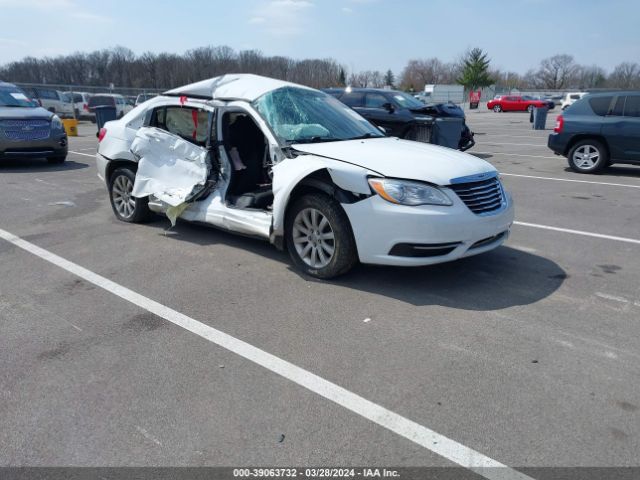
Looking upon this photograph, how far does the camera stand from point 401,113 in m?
12.7

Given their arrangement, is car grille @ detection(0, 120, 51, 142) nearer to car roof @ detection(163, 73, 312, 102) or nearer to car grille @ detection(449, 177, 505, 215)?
car roof @ detection(163, 73, 312, 102)

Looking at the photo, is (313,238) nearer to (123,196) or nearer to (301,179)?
(301,179)

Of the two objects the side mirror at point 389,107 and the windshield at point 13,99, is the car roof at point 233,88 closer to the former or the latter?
the side mirror at point 389,107

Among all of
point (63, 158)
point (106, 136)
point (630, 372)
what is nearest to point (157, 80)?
point (63, 158)

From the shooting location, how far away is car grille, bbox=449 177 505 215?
432 cm

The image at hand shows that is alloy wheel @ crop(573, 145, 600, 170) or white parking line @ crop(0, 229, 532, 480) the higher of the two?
alloy wheel @ crop(573, 145, 600, 170)

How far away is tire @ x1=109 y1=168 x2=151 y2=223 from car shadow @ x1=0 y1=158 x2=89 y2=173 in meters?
5.67

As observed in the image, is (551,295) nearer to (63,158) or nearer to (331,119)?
(331,119)

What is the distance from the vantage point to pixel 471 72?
83.9m

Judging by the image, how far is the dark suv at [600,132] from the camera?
10.4m

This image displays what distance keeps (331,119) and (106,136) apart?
309 centimetres

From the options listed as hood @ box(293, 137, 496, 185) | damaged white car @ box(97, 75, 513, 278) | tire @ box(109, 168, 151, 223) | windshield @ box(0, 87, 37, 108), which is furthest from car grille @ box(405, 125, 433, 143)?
windshield @ box(0, 87, 37, 108)

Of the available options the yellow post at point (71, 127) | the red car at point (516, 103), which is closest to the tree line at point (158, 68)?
the red car at point (516, 103)

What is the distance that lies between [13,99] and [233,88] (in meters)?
8.95
